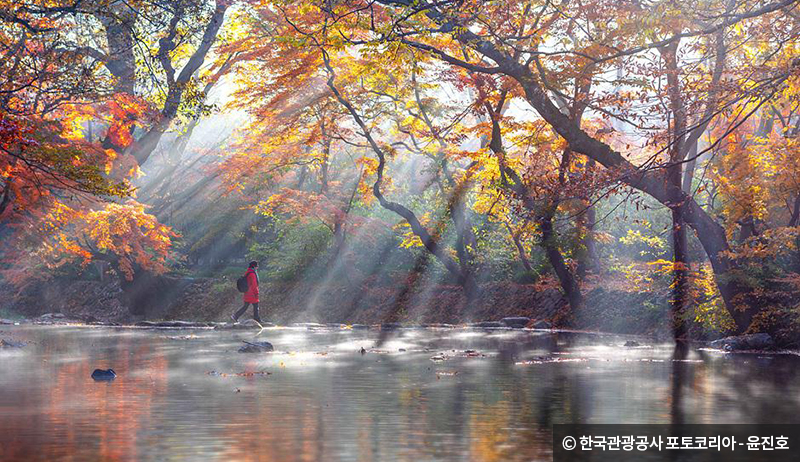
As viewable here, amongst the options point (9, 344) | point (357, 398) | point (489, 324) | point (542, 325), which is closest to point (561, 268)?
point (542, 325)

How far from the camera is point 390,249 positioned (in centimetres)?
4203

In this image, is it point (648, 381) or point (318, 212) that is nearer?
point (648, 381)

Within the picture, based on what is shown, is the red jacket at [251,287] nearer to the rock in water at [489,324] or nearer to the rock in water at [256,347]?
the rock in water at [489,324]

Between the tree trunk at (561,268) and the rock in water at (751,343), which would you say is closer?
the rock in water at (751,343)

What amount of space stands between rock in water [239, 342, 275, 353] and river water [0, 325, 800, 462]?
0.37m

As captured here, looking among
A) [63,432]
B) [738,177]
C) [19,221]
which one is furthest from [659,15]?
[19,221]

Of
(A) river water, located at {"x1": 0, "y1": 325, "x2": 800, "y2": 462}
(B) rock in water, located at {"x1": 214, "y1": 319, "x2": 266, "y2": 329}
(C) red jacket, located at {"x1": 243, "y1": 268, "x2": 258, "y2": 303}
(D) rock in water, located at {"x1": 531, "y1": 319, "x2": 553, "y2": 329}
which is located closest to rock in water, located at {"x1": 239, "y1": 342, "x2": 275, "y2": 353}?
Answer: (A) river water, located at {"x1": 0, "y1": 325, "x2": 800, "y2": 462}

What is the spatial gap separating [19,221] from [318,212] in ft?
37.1

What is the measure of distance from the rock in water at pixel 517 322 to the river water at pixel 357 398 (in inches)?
355

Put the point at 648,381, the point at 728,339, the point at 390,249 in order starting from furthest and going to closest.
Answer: the point at 390,249 → the point at 728,339 → the point at 648,381

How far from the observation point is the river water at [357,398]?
7.92 meters

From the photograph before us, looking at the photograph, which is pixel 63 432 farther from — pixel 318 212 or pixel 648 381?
pixel 318 212

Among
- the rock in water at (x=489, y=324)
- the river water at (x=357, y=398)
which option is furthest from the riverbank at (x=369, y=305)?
the river water at (x=357, y=398)
